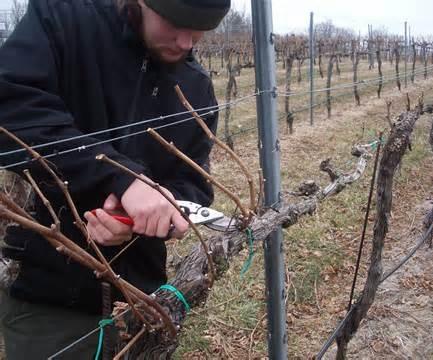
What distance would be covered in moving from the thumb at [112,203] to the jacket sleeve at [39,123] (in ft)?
0.06

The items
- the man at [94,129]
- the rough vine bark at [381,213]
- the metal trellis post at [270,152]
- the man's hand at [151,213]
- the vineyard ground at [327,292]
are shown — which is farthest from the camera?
the vineyard ground at [327,292]

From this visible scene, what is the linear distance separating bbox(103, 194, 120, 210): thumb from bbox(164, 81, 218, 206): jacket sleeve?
370 mm

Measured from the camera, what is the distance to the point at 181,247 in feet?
14.5

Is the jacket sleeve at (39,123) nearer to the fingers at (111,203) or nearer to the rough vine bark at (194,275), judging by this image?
the fingers at (111,203)

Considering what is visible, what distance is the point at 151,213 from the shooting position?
0.96 meters

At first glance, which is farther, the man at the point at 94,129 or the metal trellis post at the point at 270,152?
the metal trellis post at the point at 270,152

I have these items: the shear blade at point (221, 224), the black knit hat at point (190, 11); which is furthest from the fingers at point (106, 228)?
the black knit hat at point (190, 11)

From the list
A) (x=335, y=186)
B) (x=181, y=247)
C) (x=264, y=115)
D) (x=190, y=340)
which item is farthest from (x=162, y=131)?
(x=181, y=247)

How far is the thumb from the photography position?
1.05m

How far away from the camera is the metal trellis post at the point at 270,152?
5.33ft

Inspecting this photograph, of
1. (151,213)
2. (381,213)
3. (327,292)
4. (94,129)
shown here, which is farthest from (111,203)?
(327,292)

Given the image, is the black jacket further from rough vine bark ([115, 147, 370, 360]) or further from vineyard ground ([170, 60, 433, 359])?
vineyard ground ([170, 60, 433, 359])

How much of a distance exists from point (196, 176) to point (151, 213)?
56 cm

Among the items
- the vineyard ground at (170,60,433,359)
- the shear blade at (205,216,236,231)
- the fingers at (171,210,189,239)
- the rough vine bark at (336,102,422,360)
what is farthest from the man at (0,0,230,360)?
the rough vine bark at (336,102,422,360)
